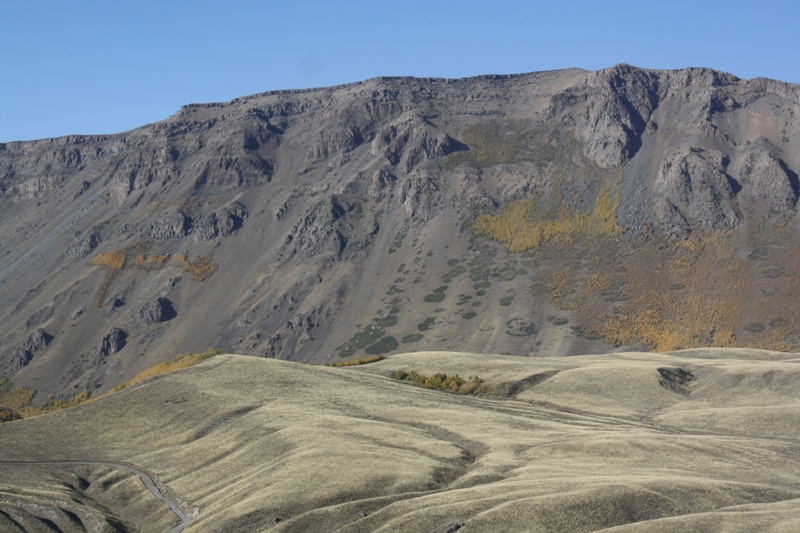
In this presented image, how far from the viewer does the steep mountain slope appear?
48.2m

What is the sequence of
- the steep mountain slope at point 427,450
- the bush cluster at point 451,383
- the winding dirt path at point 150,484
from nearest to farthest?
the steep mountain slope at point 427,450 < the winding dirt path at point 150,484 < the bush cluster at point 451,383

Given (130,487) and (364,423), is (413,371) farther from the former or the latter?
(130,487)

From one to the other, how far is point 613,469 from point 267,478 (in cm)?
2965

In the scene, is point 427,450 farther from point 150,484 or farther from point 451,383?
point 451,383

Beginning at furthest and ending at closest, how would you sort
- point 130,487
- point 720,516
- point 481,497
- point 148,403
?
point 148,403 < point 130,487 < point 481,497 < point 720,516

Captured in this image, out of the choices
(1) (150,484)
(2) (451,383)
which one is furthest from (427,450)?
(2) (451,383)

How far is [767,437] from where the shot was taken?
7381 centimetres

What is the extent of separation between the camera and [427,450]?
2714 inches

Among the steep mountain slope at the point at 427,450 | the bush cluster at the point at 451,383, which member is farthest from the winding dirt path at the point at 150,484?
the bush cluster at the point at 451,383

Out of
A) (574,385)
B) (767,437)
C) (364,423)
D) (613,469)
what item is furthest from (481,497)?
(574,385)

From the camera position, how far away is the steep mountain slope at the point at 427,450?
4819cm

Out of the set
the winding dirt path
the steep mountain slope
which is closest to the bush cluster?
the steep mountain slope

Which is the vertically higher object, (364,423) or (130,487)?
(364,423)

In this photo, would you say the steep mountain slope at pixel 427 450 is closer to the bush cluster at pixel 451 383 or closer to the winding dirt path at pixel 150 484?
the winding dirt path at pixel 150 484
